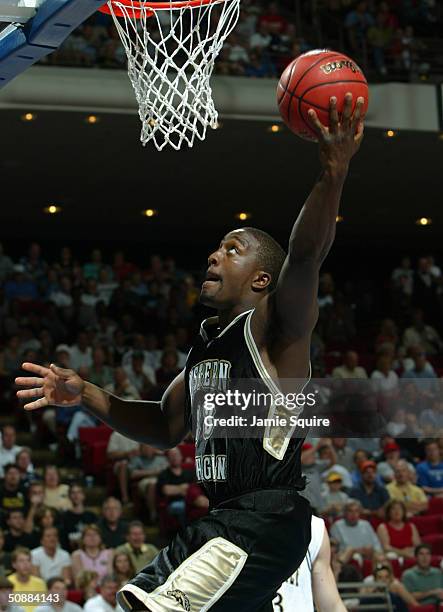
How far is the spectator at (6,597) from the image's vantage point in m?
8.27

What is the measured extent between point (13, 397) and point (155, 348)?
229cm

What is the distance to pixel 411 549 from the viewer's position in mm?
10578

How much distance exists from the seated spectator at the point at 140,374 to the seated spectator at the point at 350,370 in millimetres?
2336

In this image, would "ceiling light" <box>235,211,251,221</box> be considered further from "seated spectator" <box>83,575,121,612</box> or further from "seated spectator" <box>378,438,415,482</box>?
"seated spectator" <box>83,575,121,612</box>

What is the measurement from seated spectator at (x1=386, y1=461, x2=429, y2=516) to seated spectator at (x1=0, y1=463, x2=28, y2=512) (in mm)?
3663

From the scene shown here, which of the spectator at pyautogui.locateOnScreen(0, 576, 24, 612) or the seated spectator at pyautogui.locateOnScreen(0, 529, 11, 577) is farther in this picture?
the seated spectator at pyautogui.locateOnScreen(0, 529, 11, 577)

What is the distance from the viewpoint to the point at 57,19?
14.5 feet

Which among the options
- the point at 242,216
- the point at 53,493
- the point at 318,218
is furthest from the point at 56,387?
the point at 242,216

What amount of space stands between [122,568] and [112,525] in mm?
842

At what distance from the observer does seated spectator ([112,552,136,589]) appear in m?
9.17

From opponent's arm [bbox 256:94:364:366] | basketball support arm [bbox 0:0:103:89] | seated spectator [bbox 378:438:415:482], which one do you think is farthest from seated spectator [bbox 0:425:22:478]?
opponent's arm [bbox 256:94:364:366]

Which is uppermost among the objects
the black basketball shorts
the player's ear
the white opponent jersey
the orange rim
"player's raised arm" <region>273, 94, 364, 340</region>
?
the orange rim

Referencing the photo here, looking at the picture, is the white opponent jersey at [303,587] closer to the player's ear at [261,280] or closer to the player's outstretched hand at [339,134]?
the player's ear at [261,280]

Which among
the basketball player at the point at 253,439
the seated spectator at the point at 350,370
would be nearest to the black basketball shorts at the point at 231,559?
the basketball player at the point at 253,439
